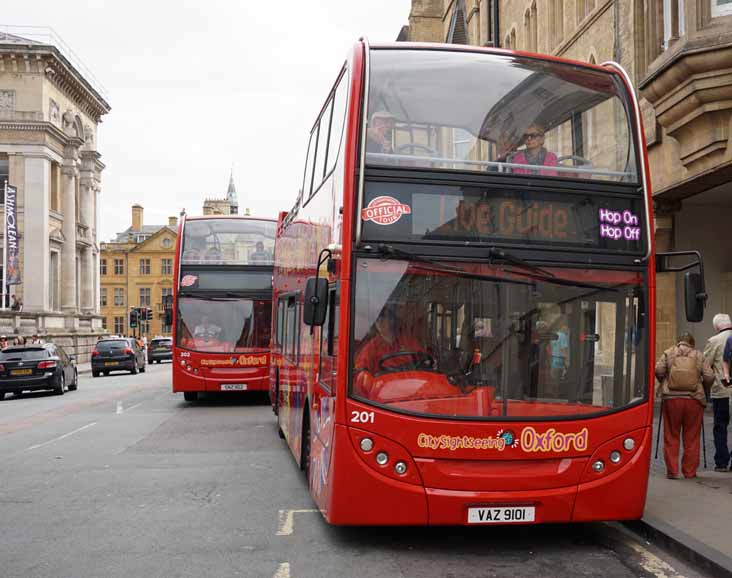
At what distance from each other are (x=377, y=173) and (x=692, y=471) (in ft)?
16.0

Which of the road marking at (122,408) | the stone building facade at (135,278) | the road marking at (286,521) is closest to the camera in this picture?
the road marking at (286,521)

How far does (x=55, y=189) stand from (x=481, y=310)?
5549cm

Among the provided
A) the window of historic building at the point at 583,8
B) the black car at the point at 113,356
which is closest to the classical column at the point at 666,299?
the window of historic building at the point at 583,8

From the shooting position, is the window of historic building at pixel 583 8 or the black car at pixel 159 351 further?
the black car at pixel 159 351

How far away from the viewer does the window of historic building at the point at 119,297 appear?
112062mm

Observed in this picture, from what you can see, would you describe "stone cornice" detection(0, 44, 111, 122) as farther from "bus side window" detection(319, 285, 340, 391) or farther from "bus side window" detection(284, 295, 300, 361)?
"bus side window" detection(319, 285, 340, 391)

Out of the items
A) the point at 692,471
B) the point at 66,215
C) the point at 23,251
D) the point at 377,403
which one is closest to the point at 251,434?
the point at 692,471

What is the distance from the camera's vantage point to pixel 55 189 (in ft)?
190

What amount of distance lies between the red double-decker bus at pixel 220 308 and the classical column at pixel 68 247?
4184cm

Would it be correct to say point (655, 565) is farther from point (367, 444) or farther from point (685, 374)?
point (685, 374)

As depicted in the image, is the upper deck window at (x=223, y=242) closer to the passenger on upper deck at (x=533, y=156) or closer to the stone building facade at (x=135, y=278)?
the passenger on upper deck at (x=533, y=156)

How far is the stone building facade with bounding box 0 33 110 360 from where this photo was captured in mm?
53156

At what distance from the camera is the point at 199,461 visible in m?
11.6

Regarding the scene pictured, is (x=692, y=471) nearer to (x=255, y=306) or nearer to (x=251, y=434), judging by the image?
(x=251, y=434)
